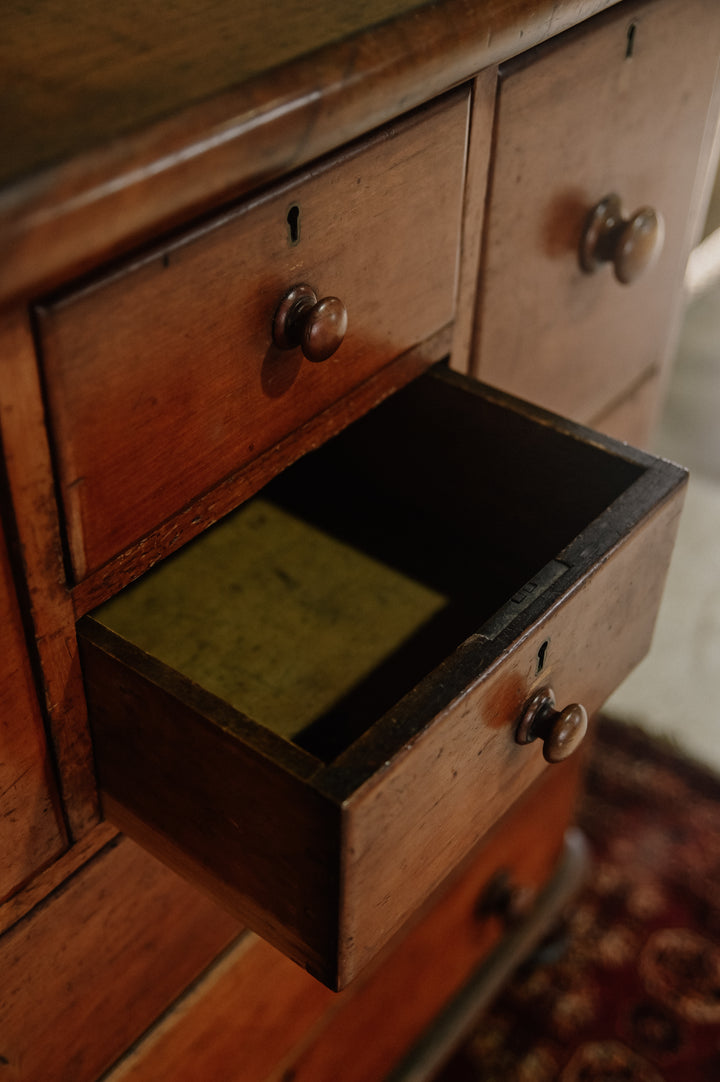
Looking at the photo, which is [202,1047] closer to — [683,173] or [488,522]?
[488,522]

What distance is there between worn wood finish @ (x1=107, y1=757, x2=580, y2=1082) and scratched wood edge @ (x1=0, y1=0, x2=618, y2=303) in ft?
1.53

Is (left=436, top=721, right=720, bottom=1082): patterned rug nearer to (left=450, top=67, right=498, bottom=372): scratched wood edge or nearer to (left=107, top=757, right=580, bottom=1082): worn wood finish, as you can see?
(left=107, top=757, right=580, bottom=1082): worn wood finish

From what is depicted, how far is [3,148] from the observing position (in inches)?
13.9

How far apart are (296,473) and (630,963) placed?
62 centimetres

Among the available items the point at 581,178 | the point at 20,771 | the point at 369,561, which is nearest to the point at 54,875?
the point at 20,771

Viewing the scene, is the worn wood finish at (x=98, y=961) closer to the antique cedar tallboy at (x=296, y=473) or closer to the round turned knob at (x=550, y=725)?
the antique cedar tallboy at (x=296, y=473)

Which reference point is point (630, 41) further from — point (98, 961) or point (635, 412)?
point (98, 961)

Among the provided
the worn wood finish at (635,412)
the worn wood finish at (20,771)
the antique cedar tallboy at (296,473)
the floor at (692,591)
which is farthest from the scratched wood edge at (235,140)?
the floor at (692,591)

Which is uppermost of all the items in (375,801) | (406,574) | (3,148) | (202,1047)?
(3,148)

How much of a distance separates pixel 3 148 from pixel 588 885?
1004 mm

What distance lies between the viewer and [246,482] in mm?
518

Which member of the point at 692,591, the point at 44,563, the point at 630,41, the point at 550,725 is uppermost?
the point at 630,41

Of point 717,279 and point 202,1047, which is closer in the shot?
point 202,1047

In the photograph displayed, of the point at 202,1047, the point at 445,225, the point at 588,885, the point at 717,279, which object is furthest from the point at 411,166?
the point at 717,279
